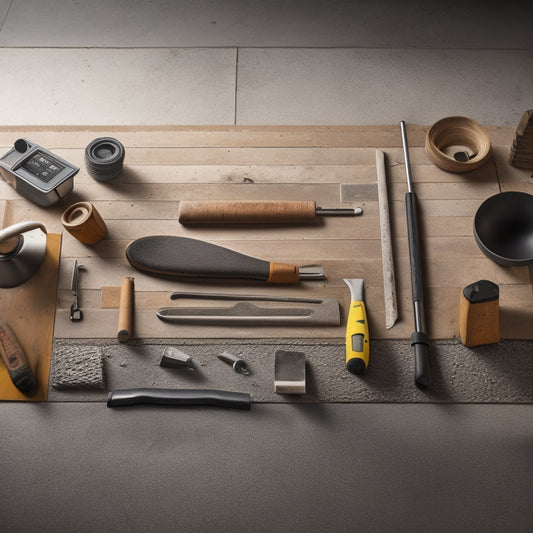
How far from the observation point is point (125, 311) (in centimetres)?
170

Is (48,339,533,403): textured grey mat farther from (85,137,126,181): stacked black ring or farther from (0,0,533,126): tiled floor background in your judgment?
(0,0,533,126): tiled floor background

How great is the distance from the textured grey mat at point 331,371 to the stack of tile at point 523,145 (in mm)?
545

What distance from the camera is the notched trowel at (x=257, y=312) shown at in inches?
67.3

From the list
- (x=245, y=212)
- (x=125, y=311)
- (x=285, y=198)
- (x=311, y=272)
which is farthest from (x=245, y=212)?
(x=125, y=311)

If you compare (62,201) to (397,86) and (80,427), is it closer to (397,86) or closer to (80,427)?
(80,427)

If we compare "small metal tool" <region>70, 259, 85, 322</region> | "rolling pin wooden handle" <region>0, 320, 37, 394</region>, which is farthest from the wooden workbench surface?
"rolling pin wooden handle" <region>0, 320, 37, 394</region>

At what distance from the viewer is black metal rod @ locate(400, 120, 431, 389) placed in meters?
1.62

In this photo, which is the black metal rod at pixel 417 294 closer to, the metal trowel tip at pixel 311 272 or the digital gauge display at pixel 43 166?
the metal trowel tip at pixel 311 272

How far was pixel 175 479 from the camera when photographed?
155 cm

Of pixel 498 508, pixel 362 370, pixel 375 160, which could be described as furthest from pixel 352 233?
pixel 498 508

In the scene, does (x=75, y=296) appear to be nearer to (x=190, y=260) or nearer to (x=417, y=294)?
(x=190, y=260)

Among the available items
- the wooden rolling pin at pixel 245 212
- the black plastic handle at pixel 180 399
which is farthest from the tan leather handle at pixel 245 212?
the black plastic handle at pixel 180 399

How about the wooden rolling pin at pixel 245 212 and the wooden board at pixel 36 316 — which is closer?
the wooden board at pixel 36 316

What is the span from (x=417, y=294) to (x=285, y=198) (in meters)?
0.46
